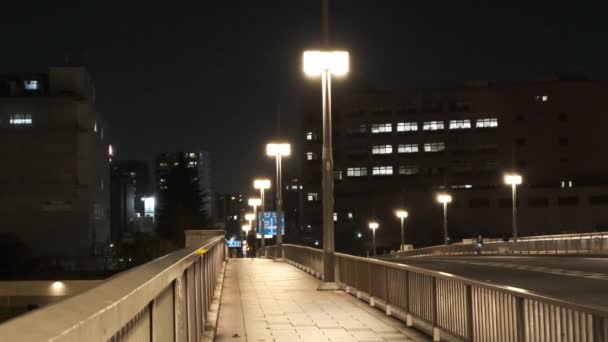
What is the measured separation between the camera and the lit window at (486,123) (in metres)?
134

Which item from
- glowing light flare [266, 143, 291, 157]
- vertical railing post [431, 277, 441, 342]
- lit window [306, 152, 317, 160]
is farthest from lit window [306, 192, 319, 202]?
vertical railing post [431, 277, 441, 342]

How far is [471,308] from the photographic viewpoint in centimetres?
1156

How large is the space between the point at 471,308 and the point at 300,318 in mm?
6682

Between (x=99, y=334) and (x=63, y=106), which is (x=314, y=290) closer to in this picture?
(x=99, y=334)

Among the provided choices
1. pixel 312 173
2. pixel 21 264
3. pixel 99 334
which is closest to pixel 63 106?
pixel 21 264

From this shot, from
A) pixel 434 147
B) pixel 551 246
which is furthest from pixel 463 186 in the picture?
pixel 551 246

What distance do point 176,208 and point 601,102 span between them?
6520cm

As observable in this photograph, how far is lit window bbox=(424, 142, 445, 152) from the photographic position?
138 metres

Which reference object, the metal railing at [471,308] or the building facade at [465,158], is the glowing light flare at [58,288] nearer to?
the metal railing at [471,308]

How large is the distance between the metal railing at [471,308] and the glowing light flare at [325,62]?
22.6 ft

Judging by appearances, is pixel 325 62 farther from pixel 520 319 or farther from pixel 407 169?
pixel 407 169

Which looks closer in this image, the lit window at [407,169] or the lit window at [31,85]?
the lit window at [31,85]

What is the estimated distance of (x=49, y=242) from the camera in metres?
108

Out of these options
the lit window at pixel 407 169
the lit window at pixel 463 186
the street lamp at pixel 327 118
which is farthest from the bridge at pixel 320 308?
the lit window at pixel 407 169
